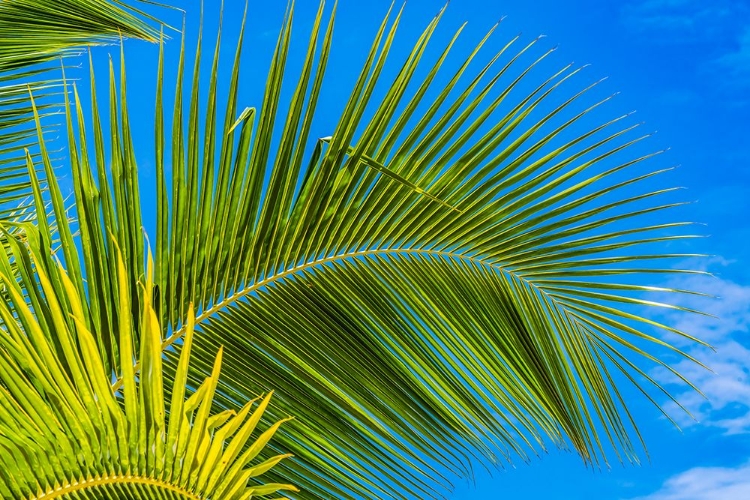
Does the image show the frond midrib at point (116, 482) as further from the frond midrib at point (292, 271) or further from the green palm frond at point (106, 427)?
the frond midrib at point (292, 271)

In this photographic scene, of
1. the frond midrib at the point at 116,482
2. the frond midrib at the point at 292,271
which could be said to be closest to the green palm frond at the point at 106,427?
the frond midrib at the point at 116,482

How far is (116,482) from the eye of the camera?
107 centimetres

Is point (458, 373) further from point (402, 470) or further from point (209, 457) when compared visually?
point (209, 457)

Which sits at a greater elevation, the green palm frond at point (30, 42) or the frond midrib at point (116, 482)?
the green palm frond at point (30, 42)

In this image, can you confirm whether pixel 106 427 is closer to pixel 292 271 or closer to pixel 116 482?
pixel 116 482

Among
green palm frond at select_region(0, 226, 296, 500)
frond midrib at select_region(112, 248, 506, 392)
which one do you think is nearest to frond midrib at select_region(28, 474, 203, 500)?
green palm frond at select_region(0, 226, 296, 500)

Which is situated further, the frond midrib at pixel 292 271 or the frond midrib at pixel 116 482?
the frond midrib at pixel 292 271

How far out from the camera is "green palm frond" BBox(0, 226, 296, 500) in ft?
3.21

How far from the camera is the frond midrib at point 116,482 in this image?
41.3 inches

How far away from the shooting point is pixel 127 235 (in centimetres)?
154

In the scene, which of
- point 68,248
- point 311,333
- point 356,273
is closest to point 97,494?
point 68,248

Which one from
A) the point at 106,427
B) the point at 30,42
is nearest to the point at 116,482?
the point at 106,427

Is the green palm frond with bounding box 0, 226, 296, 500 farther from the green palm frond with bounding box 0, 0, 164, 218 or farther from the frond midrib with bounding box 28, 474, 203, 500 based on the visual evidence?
the green palm frond with bounding box 0, 0, 164, 218

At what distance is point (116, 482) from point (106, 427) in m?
0.12
